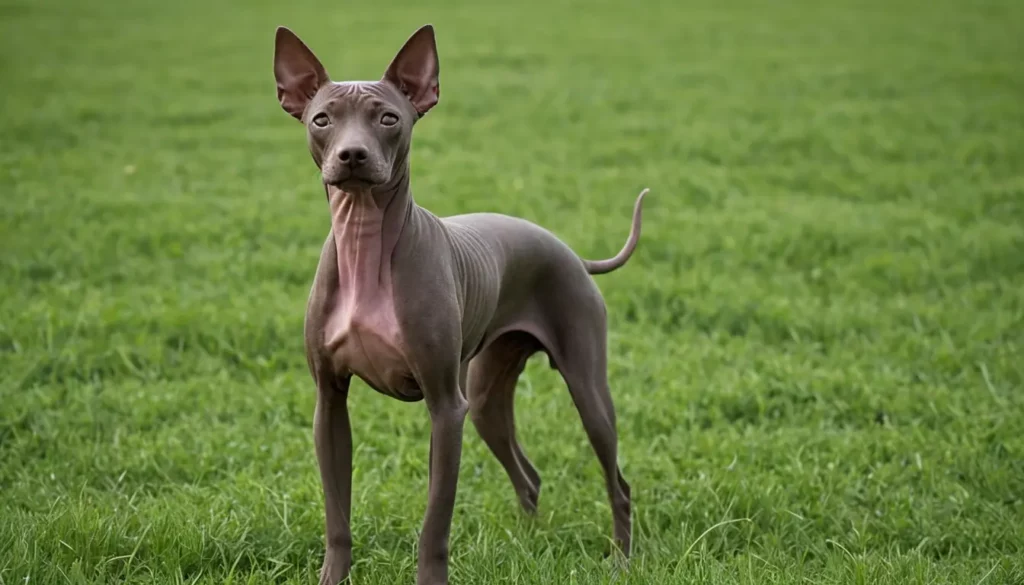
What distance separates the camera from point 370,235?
3.37 meters

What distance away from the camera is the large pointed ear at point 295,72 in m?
3.40

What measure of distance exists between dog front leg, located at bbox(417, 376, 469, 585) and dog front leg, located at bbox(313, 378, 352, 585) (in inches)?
11.0

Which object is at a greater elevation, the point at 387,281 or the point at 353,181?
the point at 353,181

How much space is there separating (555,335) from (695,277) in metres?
3.80

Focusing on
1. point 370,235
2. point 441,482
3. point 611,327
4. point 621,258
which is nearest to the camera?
point 370,235

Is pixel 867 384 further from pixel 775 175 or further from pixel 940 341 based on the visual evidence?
pixel 775 175

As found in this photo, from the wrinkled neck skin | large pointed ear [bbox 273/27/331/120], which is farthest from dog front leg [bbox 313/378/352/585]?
large pointed ear [bbox 273/27/331/120]

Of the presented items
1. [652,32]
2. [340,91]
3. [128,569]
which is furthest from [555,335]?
[652,32]

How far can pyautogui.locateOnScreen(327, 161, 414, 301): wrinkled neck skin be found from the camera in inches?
133

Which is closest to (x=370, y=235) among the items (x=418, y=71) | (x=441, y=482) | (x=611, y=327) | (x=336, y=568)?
(x=418, y=71)

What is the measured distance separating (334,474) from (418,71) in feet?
4.23

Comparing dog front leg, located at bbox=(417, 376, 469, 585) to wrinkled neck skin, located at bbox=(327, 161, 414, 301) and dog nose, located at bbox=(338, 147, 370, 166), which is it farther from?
dog nose, located at bbox=(338, 147, 370, 166)

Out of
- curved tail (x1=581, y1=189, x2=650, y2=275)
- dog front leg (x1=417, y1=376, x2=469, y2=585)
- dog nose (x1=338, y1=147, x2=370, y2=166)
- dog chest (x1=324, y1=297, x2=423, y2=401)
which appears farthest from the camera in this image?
curved tail (x1=581, y1=189, x2=650, y2=275)

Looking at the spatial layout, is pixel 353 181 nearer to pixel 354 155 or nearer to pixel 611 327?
pixel 354 155
